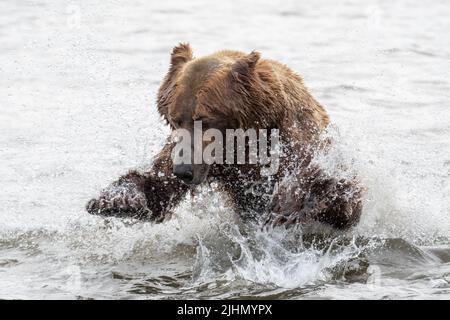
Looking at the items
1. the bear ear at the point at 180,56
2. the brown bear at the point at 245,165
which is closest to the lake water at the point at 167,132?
the brown bear at the point at 245,165

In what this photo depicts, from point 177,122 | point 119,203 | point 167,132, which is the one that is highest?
point 177,122

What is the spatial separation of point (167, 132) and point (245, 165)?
3622mm

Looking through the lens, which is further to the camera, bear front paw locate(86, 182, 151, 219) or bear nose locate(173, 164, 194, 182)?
bear front paw locate(86, 182, 151, 219)

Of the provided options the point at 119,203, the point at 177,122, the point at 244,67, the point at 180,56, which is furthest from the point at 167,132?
the point at 177,122

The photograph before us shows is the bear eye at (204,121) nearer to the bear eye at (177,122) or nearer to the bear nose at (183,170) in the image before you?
the bear eye at (177,122)

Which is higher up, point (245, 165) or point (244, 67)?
point (244, 67)

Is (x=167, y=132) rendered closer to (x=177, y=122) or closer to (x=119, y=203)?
(x=119, y=203)

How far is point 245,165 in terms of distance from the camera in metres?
6.52

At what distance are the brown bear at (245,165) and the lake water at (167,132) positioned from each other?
0.21 meters

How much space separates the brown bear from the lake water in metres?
0.21

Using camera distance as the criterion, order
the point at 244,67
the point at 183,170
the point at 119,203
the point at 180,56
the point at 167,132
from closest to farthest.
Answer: the point at 183,170
the point at 244,67
the point at 180,56
the point at 119,203
the point at 167,132

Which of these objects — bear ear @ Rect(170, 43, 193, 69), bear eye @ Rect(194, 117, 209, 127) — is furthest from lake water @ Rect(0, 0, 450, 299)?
bear eye @ Rect(194, 117, 209, 127)

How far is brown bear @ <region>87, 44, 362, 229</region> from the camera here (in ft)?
20.0

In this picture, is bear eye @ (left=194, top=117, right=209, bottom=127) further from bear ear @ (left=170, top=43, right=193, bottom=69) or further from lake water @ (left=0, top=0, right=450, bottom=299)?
lake water @ (left=0, top=0, right=450, bottom=299)
